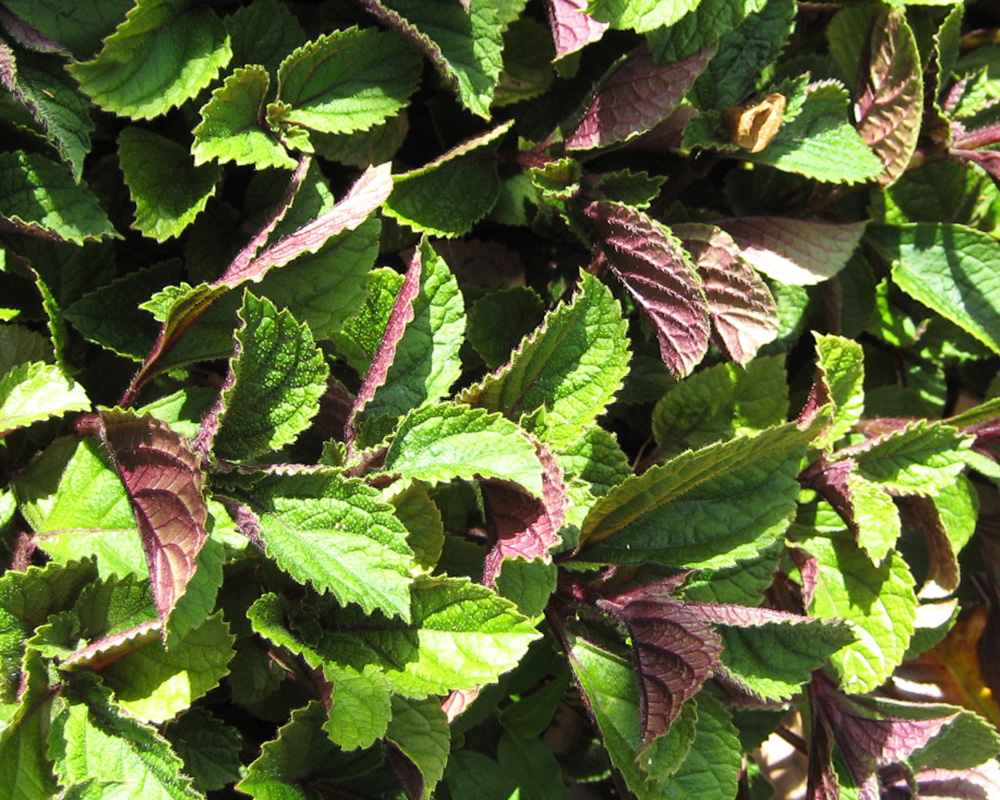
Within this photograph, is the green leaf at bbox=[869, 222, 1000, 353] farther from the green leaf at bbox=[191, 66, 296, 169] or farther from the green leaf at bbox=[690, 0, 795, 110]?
the green leaf at bbox=[191, 66, 296, 169]

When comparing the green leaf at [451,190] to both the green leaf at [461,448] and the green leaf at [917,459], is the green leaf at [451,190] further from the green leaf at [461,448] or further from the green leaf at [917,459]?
the green leaf at [917,459]

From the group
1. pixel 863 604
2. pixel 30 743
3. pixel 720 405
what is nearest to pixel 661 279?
pixel 720 405

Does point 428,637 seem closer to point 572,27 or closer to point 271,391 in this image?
point 271,391

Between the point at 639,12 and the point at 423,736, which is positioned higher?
the point at 639,12

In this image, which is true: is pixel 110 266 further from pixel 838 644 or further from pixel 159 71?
pixel 838 644

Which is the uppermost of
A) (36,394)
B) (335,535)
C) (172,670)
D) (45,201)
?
(45,201)

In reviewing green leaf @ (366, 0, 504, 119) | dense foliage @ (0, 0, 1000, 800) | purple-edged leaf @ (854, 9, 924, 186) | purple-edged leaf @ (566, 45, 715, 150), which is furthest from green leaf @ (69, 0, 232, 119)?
purple-edged leaf @ (854, 9, 924, 186)

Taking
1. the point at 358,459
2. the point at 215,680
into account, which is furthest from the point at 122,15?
the point at 215,680

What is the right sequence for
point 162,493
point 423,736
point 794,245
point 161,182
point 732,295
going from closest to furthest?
point 162,493 → point 423,736 → point 161,182 → point 732,295 → point 794,245
